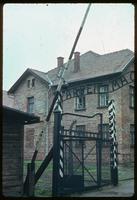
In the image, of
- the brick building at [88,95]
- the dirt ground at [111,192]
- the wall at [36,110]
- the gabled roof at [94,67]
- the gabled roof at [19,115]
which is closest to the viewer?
the gabled roof at [19,115]

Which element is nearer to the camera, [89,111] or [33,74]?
[89,111]

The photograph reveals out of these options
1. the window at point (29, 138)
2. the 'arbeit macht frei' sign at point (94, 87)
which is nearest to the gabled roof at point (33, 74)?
the window at point (29, 138)

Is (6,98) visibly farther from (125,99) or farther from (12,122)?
(12,122)

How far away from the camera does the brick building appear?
24.3 m

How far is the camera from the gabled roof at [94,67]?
2567 centimetres

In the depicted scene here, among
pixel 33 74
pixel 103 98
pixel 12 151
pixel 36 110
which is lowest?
pixel 12 151

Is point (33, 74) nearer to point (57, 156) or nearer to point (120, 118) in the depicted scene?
point (120, 118)

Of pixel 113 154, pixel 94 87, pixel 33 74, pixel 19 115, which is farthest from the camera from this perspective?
pixel 33 74

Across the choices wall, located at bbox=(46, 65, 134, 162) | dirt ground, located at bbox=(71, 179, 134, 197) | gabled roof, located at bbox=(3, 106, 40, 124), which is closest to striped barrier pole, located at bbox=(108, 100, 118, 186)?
dirt ground, located at bbox=(71, 179, 134, 197)

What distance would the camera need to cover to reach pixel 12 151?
11023 millimetres

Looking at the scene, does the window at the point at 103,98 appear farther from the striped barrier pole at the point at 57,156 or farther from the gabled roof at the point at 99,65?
the striped barrier pole at the point at 57,156

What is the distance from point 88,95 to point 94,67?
9.95 ft

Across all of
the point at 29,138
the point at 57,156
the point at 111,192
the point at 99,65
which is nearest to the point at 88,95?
the point at 99,65

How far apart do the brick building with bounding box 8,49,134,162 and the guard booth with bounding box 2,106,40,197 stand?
31.3ft
